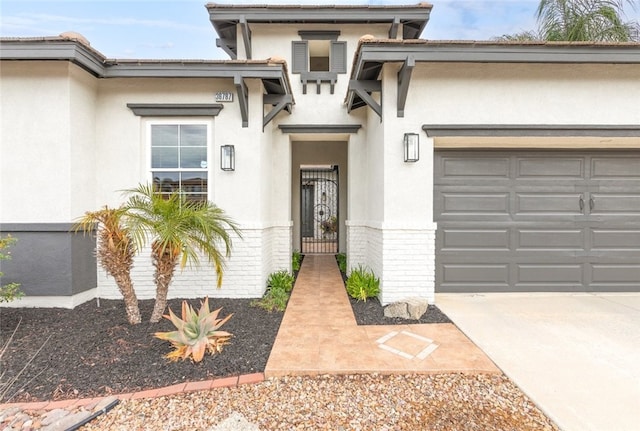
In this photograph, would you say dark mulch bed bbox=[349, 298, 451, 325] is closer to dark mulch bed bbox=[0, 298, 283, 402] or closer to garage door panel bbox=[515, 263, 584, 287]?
dark mulch bed bbox=[0, 298, 283, 402]

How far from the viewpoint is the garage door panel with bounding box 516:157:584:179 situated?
575 centimetres

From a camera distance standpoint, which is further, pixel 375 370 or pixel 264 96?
pixel 264 96

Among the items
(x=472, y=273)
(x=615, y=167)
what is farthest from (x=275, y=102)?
(x=615, y=167)

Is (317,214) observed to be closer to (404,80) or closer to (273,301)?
(273,301)

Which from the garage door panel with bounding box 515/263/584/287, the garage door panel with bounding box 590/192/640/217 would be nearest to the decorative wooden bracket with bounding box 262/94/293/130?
the garage door panel with bounding box 515/263/584/287

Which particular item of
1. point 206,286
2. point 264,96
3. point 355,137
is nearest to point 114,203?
point 206,286

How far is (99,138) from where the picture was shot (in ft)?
18.6

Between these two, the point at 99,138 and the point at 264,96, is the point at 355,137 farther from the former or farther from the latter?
the point at 99,138

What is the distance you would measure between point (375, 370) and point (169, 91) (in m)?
5.72

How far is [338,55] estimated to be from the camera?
7609mm

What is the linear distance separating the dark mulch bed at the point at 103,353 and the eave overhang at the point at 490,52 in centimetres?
437

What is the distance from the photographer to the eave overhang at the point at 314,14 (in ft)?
24.2

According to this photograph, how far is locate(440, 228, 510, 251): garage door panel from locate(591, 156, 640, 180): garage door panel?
2068 mm

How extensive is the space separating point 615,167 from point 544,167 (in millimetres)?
1375
